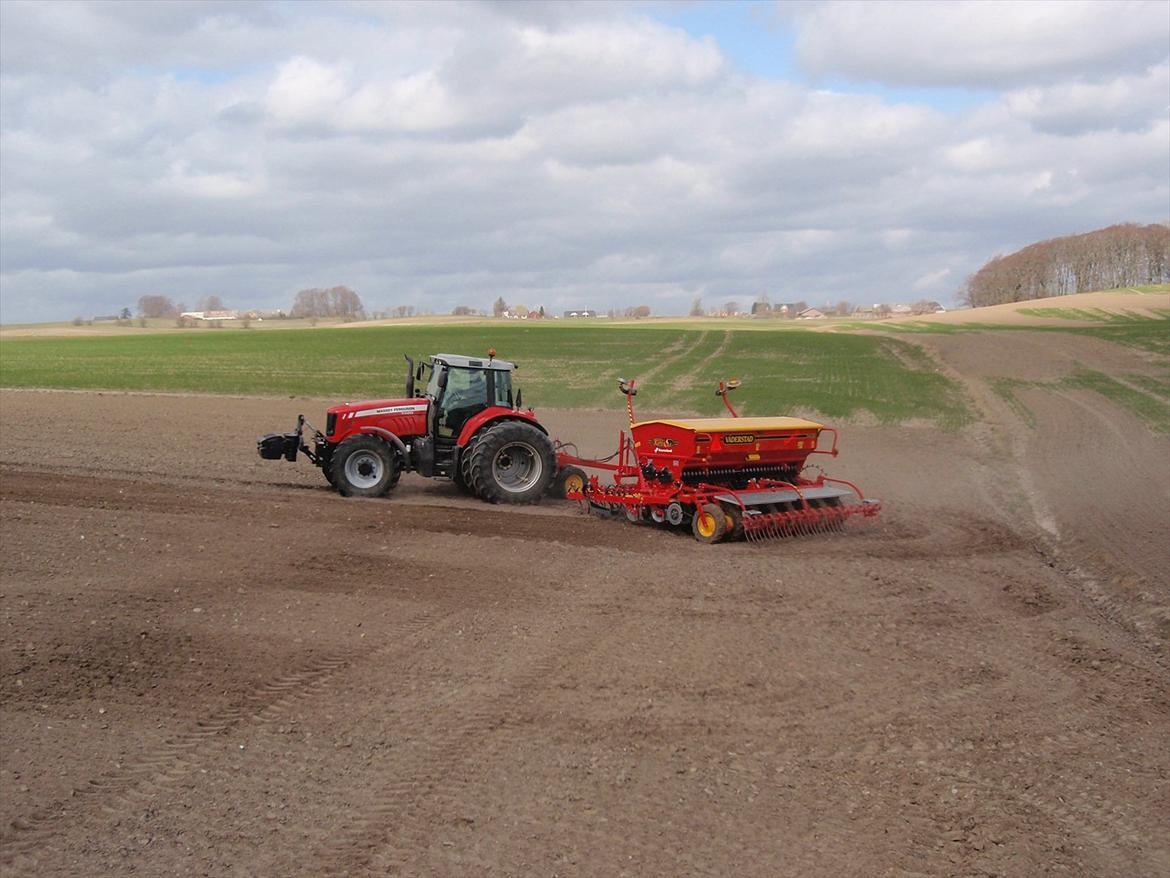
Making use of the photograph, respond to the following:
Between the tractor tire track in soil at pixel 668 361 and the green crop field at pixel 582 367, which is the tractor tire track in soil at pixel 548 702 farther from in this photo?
the tractor tire track in soil at pixel 668 361

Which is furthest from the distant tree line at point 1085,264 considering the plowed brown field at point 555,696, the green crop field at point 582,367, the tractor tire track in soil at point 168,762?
the tractor tire track in soil at point 168,762

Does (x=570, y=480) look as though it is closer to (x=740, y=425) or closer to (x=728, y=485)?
(x=728, y=485)

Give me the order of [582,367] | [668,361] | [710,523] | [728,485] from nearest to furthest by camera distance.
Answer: [710,523] < [728,485] < [582,367] < [668,361]

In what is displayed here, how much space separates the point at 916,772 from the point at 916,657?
2254 mm

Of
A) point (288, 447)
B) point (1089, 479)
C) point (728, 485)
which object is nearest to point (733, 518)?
point (728, 485)

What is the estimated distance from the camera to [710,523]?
13000mm

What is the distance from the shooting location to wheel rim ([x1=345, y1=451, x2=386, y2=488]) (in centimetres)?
1497

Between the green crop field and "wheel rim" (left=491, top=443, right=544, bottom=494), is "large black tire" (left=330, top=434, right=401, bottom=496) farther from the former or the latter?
the green crop field

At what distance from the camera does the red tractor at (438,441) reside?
14.9m

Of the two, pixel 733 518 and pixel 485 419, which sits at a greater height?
pixel 485 419

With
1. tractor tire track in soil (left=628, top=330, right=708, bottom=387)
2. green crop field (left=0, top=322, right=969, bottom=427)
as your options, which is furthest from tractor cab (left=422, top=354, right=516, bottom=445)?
tractor tire track in soil (left=628, top=330, right=708, bottom=387)

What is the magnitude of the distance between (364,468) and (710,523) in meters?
5.07

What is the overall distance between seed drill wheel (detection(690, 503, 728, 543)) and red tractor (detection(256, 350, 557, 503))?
2.71 meters

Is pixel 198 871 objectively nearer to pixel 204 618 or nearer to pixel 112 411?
pixel 204 618
